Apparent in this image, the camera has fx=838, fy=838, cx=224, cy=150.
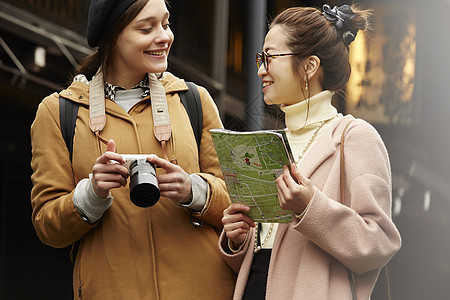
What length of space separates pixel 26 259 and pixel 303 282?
630 centimetres

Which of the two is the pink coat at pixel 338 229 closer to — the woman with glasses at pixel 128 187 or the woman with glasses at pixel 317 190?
the woman with glasses at pixel 317 190

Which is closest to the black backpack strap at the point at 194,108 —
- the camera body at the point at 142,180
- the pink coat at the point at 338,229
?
the camera body at the point at 142,180

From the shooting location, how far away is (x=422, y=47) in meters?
5.87

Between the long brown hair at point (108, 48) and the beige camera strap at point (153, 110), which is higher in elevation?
the long brown hair at point (108, 48)

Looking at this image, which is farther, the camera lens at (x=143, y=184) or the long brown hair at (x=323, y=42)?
the long brown hair at (x=323, y=42)

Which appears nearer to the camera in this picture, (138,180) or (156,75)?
(138,180)

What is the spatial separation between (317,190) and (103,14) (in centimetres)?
113

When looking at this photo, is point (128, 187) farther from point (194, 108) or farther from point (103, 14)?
point (103, 14)

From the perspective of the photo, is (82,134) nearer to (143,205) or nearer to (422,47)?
(143,205)

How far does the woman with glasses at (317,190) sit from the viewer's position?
8.76 feet

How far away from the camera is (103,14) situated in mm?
3205

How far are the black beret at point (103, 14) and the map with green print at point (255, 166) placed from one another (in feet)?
2.38

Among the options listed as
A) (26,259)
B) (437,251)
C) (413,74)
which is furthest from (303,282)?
(26,259)

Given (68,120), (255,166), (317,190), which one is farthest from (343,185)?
(68,120)
